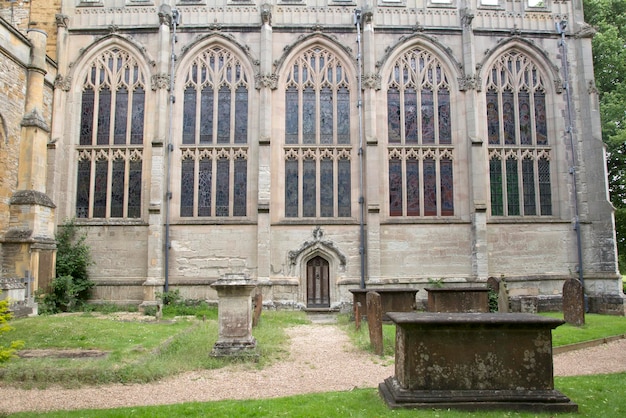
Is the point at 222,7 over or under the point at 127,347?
over

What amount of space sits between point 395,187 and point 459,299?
6.41 metres

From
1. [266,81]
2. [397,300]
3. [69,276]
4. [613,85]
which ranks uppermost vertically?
[613,85]

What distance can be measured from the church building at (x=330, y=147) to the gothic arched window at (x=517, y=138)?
0.23ft

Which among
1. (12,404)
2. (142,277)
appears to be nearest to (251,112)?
(142,277)

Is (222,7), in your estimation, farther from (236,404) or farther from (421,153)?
(236,404)

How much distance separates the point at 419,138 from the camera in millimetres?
19922

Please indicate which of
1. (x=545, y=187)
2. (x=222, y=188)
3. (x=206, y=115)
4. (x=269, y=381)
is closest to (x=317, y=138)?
(x=222, y=188)

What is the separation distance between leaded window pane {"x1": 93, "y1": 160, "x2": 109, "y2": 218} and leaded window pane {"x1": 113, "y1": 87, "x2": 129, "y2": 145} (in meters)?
1.12

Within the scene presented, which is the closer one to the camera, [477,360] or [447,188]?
[477,360]

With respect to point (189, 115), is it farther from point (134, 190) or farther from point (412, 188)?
point (412, 188)

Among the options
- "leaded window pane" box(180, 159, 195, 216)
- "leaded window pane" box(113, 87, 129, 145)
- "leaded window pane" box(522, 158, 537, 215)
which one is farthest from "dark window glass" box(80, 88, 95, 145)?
"leaded window pane" box(522, 158, 537, 215)

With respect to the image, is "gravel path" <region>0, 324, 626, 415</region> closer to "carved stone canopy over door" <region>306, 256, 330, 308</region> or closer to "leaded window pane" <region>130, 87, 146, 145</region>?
"carved stone canopy over door" <region>306, 256, 330, 308</region>

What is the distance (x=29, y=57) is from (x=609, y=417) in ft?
63.9

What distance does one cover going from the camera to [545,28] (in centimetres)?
2059
